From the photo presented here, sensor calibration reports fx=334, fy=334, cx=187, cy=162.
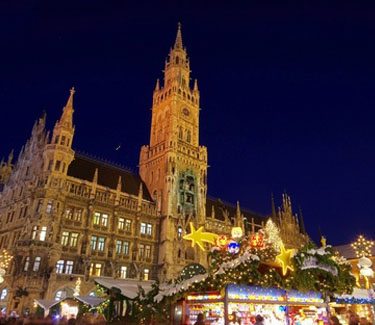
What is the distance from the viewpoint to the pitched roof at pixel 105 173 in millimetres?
49438

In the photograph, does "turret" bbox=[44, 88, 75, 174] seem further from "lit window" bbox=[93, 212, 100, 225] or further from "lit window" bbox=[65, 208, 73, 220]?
"lit window" bbox=[93, 212, 100, 225]

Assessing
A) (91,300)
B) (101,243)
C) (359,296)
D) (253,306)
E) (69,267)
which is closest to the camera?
(253,306)

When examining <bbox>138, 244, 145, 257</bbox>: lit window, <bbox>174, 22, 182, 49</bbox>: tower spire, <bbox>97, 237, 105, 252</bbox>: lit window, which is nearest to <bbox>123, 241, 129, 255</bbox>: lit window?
<bbox>138, 244, 145, 257</bbox>: lit window

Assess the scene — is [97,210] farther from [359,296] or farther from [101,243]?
[359,296]

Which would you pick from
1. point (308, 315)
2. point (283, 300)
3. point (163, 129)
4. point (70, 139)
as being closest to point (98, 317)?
point (283, 300)

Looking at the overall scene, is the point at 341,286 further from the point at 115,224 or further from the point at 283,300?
the point at 115,224

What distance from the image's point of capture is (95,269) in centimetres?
4328

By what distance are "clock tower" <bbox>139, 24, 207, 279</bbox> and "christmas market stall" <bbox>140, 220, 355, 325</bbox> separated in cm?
2994

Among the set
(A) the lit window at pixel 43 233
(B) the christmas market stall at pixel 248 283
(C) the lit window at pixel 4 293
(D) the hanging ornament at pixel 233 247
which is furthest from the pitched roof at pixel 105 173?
(D) the hanging ornament at pixel 233 247

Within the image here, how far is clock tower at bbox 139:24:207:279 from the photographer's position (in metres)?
51.7

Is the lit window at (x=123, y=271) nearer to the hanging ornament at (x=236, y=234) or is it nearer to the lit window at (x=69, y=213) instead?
the lit window at (x=69, y=213)

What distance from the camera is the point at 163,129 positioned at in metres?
63.0

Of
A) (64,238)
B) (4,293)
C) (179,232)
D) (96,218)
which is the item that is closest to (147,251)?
(179,232)

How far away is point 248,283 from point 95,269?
30.6 meters
